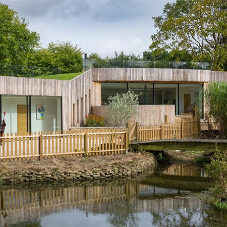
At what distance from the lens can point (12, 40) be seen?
127 ft

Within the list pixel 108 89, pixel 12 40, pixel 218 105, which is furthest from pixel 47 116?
pixel 12 40

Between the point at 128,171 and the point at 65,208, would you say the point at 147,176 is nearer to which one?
the point at 128,171

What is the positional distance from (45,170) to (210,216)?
6.55 metres

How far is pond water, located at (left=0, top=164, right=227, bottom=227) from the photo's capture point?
391 inches

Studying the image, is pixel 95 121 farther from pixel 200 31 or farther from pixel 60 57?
pixel 60 57

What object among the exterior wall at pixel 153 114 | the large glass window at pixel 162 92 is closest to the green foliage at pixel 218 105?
the exterior wall at pixel 153 114

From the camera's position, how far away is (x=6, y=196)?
12312 millimetres

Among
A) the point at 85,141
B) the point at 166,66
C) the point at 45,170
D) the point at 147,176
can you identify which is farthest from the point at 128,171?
the point at 166,66

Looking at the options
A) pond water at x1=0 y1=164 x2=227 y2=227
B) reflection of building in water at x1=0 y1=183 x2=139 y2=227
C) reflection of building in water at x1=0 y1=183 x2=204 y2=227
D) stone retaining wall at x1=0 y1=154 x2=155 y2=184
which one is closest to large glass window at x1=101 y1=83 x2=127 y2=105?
stone retaining wall at x1=0 y1=154 x2=155 y2=184

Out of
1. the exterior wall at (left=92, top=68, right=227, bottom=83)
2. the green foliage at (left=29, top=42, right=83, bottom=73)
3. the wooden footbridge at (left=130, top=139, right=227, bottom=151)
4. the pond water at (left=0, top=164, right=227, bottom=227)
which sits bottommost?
the pond water at (left=0, top=164, right=227, bottom=227)

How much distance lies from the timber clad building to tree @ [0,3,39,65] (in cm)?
1314

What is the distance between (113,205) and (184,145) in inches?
283

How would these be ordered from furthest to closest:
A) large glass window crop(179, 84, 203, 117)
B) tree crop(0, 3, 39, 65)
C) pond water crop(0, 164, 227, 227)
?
tree crop(0, 3, 39, 65)
large glass window crop(179, 84, 203, 117)
pond water crop(0, 164, 227, 227)

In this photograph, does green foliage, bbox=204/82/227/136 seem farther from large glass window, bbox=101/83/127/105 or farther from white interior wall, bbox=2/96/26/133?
white interior wall, bbox=2/96/26/133
